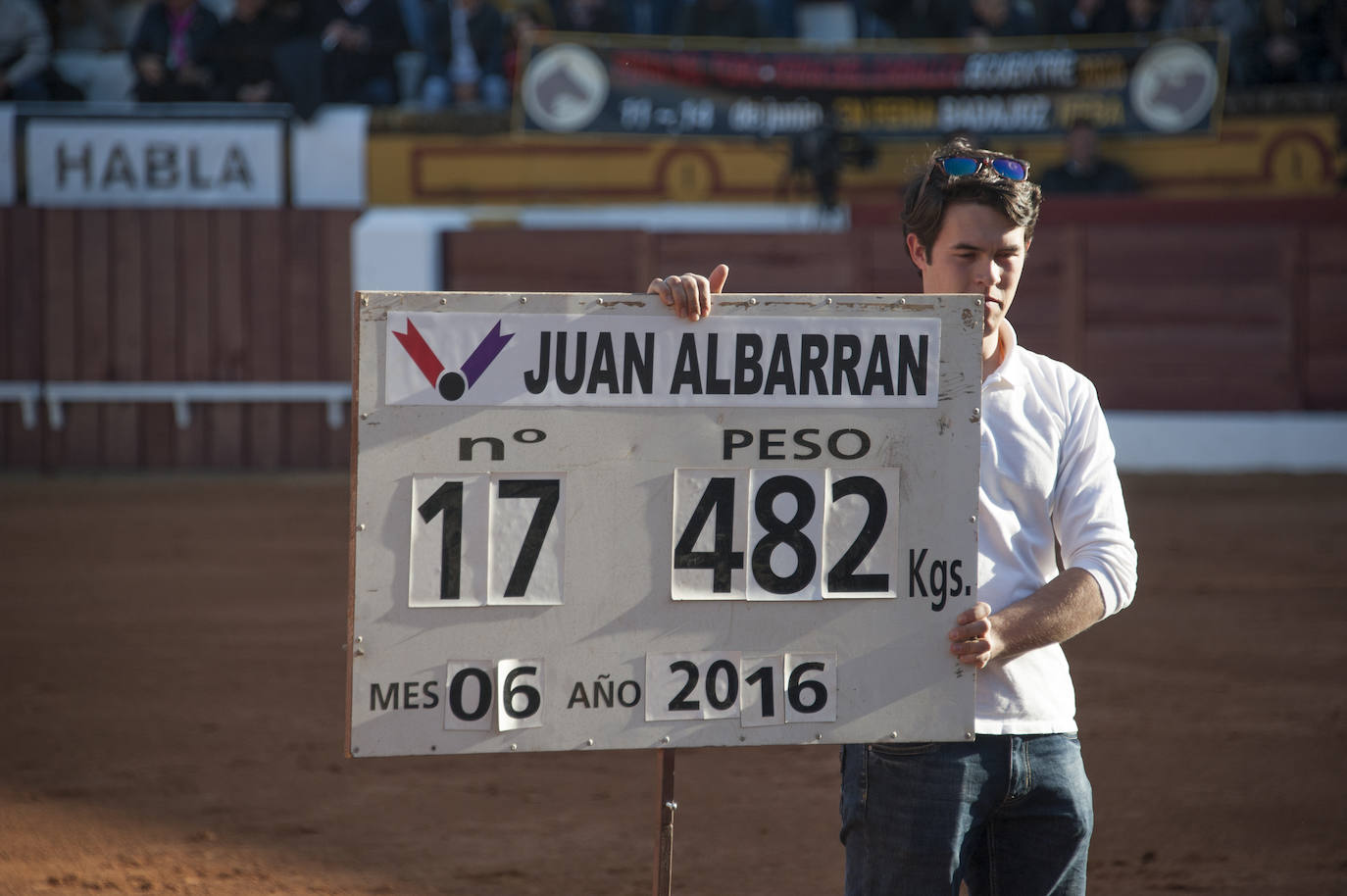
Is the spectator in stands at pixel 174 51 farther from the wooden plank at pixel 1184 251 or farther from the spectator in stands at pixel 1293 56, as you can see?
the spectator in stands at pixel 1293 56

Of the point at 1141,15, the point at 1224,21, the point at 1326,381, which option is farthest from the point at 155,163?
the point at 1326,381

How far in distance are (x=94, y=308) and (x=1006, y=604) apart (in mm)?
12236

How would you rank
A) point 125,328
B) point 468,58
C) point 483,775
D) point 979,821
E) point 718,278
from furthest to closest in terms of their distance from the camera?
point 468,58, point 125,328, point 483,775, point 718,278, point 979,821

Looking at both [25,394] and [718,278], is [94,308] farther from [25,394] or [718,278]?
[718,278]

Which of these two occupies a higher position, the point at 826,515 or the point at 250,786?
the point at 826,515

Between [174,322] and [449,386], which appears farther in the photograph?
[174,322]

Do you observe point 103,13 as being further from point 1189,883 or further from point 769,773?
point 1189,883

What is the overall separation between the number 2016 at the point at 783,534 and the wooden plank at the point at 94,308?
39.2 ft

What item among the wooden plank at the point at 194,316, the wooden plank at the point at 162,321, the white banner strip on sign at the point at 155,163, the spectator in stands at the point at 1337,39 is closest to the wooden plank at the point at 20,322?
the white banner strip on sign at the point at 155,163

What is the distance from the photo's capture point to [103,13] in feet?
47.1

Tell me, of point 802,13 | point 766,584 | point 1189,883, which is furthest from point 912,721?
point 802,13

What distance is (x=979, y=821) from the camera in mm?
1807

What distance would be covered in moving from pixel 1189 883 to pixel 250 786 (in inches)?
98.3

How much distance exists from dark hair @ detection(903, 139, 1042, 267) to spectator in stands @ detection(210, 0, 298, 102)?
39.3 feet
